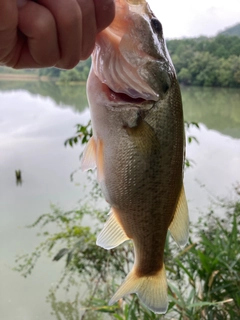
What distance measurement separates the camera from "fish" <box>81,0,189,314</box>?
2.33 ft

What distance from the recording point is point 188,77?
13.0ft

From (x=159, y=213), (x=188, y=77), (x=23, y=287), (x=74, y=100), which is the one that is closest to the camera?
(x=159, y=213)

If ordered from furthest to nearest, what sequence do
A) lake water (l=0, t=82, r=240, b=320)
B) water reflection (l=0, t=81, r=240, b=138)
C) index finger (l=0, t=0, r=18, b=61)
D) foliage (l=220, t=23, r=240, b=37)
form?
1. water reflection (l=0, t=81, r=240, b=138)
2. foliage (l=220, t=23, r=240, b=37)
3. lake water (l=0, t=82, r=240, b=320)
4. index finger (l=0, t=0, r=18, b=61)

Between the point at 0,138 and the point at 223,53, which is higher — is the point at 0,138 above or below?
below

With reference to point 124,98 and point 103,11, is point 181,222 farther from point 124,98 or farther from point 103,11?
point 103,11

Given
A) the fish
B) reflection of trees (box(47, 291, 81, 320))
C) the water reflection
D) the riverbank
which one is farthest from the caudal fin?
the water reflection

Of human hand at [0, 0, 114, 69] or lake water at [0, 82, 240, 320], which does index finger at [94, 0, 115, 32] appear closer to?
human hand at [0, 0, 114, 69]

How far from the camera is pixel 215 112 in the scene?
7848 mm

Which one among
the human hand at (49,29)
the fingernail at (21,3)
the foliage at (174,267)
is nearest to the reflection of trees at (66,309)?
the foliage at (174,267)

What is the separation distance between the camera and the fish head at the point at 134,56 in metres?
0.69

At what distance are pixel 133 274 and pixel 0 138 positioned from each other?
6.14 metres

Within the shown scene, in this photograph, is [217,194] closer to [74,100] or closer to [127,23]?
[127,23]

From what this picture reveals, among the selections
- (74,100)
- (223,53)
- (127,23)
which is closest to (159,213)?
(127,23)

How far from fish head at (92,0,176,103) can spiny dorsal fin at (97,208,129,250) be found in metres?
0.28
